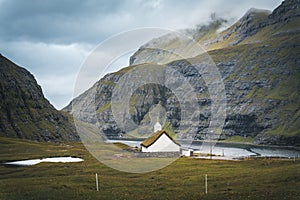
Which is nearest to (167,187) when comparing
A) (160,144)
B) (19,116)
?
(160,144)

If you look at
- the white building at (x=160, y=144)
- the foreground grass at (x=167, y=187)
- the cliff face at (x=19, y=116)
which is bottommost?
the foreground grass at (x=167, y=187)

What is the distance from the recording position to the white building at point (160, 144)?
315 ft

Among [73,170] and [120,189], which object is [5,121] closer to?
[73,170]

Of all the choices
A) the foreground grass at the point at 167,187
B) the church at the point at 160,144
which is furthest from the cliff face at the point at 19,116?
the foreground grass at the point at 167,187

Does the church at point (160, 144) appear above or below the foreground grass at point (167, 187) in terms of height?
above

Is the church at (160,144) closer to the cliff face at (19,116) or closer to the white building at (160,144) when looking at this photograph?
the white building at (160,144)

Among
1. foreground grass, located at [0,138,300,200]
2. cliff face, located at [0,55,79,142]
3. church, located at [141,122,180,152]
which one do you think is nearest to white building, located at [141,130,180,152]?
church, located at [141,122,180,152]

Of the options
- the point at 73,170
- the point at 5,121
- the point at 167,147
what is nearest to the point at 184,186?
the point at 73,170

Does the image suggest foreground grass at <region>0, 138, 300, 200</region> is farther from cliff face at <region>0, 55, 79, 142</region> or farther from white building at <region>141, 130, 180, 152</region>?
cliff face at <region>0, 55, 79, 142</region>

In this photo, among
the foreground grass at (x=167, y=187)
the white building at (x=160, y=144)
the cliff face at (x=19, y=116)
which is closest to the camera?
the foreground grass at (x=167, y=187)

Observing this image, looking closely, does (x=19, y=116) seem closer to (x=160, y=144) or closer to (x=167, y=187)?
(x=160, y=144)

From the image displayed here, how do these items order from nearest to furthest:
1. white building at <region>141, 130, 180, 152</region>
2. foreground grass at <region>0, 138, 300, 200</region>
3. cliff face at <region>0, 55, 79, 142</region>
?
1. foreground grass at <region>0, 138, 300, 200</region>
2. white building at <region>141, 130, 180, 152</region>
3. cliff face at <region>0, 55, 79, 142</region>

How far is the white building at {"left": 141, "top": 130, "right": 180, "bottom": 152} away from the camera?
95.9 m

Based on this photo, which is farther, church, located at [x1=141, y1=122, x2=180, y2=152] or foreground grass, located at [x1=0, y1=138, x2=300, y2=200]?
church, located at [x1=141, y1=122, x2=180, y2=152]
